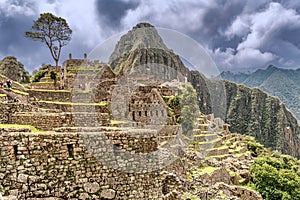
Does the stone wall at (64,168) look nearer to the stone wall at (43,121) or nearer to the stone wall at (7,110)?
the stone wall at (43,121)

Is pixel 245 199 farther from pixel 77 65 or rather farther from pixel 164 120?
pixel 77 65

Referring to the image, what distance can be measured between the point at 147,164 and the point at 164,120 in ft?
77.6

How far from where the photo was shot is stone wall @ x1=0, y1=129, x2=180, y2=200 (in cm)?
446

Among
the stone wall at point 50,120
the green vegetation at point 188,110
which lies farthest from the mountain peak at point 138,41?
the stone wall at point 50,120

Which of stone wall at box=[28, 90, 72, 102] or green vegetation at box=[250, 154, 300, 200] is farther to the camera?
green vegetation at box=[250, 154, 300, 200]

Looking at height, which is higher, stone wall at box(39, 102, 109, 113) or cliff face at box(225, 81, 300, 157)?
stone wall at box(39, 102, 109, 113)

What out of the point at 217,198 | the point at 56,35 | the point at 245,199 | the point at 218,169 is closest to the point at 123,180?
the point at 217,198

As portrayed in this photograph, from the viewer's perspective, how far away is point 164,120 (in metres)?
29.5

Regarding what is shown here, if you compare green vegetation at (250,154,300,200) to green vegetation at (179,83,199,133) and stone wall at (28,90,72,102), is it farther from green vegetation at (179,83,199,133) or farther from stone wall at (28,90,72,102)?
stone wall at (28,90,72,102)

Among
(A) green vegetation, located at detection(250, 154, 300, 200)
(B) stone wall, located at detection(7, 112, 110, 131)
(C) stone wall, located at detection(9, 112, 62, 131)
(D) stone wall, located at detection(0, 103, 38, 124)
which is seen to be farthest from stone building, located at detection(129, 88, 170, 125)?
(C) stone wall, located at detection(9, 112, 62, 131)

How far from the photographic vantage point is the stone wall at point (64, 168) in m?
4.46

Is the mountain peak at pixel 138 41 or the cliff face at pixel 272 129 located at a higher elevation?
the mountain peak at pixel 138 41

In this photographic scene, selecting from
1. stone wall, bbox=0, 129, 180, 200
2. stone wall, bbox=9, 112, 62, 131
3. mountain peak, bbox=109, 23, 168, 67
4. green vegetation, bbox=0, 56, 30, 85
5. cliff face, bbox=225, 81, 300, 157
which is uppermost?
mountain peak, bbox=109, 23, 168, 67

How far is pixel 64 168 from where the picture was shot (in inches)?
189
